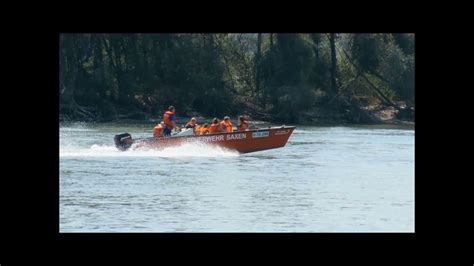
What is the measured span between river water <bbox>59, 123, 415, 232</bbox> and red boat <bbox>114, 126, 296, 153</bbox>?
30cm

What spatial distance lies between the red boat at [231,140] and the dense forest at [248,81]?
839 inches

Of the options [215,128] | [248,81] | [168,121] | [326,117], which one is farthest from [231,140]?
[248,81]

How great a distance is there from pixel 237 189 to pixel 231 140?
195 inches

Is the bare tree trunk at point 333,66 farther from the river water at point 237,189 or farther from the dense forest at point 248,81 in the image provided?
the river water at point 237,189

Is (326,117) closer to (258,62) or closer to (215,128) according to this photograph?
(258,62)

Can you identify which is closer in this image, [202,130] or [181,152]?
[202,130]

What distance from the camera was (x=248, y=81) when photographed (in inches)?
2089

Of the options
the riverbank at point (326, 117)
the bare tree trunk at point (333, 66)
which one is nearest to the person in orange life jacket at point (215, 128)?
the riverbank at point (326, 117)

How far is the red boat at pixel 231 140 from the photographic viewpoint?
2598 centimetres
